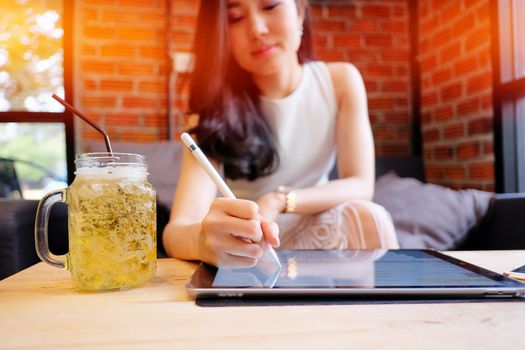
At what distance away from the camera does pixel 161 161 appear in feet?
6.22

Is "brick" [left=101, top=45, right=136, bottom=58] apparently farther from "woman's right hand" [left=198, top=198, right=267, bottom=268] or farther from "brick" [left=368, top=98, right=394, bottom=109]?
"woman's right hand" [left=198, top=198, right=267, bottom=268]

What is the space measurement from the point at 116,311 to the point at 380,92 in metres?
2.44

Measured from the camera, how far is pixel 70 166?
2352 mm

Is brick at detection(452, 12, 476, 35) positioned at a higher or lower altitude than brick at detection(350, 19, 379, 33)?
lower

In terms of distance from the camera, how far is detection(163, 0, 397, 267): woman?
3.21 feet

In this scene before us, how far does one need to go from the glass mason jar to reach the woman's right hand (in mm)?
82

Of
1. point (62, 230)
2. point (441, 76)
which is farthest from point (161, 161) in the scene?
point (441, 76)

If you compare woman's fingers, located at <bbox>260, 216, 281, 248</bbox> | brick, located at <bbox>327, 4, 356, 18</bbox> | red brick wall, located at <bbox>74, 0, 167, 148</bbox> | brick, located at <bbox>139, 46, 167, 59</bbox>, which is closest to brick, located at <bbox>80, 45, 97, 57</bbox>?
red brick wall, located at <bbox>74, 0, 167, 148</bbox>

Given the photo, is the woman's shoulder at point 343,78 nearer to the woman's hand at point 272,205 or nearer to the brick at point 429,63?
the woman's hand at point 272,205

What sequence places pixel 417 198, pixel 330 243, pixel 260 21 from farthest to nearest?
pixel 417 198, pixel 260 21, pixel 330 243

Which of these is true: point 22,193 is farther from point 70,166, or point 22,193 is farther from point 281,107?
point 281,107

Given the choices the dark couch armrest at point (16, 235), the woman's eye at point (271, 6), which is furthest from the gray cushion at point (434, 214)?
the dark couch armrest at point (16, 235)

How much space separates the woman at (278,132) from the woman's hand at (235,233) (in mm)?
140

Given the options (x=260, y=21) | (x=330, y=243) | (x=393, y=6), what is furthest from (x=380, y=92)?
Answer: (x=330, y=243)
